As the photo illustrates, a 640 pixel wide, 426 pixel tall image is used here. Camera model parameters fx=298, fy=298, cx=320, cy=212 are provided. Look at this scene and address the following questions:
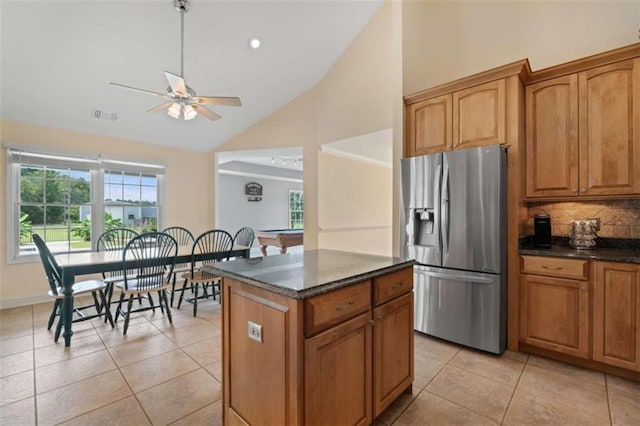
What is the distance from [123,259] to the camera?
3.03 meters

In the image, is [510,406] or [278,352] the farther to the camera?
[510,406]

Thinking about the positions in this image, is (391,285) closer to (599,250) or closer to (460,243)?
(460,243)

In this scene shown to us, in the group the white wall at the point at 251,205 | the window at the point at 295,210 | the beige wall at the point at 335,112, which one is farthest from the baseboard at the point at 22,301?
the window at the point at 295,210

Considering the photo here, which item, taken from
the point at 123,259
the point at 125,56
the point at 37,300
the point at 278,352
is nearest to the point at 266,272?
the point at 278,352

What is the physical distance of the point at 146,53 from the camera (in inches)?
138

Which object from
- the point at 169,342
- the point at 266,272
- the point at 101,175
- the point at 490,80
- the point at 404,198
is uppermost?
the point at 490,80

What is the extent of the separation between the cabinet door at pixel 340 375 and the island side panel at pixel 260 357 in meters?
0.07

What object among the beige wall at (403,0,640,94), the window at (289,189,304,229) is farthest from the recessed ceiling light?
the window at (289,189,304,229)

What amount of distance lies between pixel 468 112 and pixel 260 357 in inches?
108

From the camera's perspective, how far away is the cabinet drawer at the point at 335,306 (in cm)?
129

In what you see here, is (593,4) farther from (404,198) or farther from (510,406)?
(510,406)

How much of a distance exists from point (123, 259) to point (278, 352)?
2.51 m

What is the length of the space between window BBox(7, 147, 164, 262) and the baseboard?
1.71 ft

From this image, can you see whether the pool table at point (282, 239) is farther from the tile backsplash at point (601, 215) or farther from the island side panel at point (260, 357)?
the island side panel at point (260, 357)
